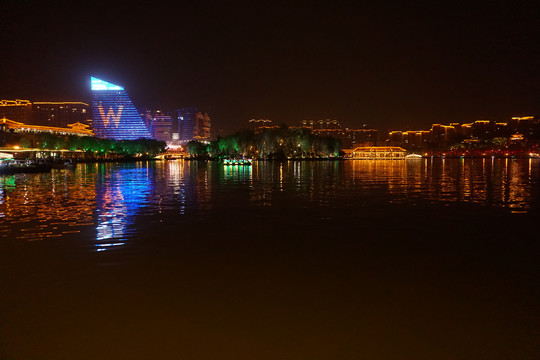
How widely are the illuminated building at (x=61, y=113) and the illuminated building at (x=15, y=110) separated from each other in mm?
19537

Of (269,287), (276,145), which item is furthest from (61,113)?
(269,287)

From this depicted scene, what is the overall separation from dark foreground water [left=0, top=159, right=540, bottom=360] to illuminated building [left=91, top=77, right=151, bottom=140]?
417 feet

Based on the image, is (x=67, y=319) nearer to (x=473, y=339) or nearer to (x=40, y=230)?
(x=473, y=339)

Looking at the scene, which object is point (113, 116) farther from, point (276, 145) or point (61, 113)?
point (276, 145)

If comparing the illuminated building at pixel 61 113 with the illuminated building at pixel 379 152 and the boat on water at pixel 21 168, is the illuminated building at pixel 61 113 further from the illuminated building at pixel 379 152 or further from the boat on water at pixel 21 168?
the boat on water at pixel 21 168

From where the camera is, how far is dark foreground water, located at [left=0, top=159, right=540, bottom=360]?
4.77 m

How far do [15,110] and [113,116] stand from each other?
26.9 metres

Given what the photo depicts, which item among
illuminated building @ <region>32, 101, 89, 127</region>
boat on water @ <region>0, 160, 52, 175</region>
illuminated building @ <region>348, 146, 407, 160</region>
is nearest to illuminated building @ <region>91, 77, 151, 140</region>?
illuminated building @ <region>32, 101, 89, 127</region>

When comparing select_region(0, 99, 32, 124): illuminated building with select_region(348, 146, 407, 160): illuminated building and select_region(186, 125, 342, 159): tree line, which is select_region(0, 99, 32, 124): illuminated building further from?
select_region(348, 146, 407, 160): illuminated building

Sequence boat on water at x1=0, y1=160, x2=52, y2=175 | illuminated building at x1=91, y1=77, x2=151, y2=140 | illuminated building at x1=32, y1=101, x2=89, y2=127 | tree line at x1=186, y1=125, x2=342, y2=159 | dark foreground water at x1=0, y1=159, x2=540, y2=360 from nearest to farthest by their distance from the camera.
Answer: dark foreground water at x1=0, y1=159, x2=540, y2=360, boat on water at x1=0, y1=160, x2=52, y2=175, tree line at x1=186, y1=125, x2=342, y2=159, illuminated building at x1=91, y1=77, x2=151, y2=140, illuminated building at x1=32, y1=101, x2=89, y2=127

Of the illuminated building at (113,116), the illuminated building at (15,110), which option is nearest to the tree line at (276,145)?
the illuminated building at (113,116)

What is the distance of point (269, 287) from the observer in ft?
21.5

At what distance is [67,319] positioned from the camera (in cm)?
541

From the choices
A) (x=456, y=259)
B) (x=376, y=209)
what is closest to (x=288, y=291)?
(x=456, y=259)
